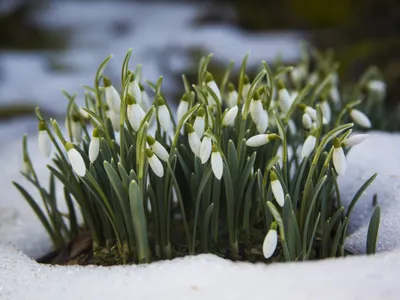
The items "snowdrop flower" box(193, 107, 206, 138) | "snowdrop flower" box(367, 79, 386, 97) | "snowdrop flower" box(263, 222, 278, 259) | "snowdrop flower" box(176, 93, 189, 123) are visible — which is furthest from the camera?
"snowdrop flower" box(367, 79, 386, 97)

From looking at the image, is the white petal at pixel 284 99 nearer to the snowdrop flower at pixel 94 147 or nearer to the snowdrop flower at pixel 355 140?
the snowdrop flower at pixel 355 140

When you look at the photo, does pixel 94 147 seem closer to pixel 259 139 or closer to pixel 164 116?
pixel 164 116

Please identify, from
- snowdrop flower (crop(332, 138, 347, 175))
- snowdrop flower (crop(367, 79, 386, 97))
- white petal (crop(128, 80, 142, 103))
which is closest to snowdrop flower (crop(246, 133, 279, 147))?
snowdrop flower (crop(332, 138, 347, 175))

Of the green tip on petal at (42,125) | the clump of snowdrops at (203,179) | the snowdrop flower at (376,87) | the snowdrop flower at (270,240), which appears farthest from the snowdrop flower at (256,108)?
the snowdrop flower at (376,87)

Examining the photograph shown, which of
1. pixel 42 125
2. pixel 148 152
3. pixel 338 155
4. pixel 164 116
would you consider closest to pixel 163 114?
pixel 164 116

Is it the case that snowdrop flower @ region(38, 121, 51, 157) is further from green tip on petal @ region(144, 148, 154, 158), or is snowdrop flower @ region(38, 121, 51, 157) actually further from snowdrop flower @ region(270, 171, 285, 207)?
snowdrop flower @ region(270, 171, 285, 207)

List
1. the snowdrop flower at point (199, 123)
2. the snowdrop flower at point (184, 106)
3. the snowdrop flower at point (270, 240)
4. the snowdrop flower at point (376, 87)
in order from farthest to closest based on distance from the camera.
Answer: the snowdrop flower at point (376, 87) < the snowdrop flower at point (184, 106) < the snowdrop flower at point (199, 123) < the snowdrop flower at point (270, 240)

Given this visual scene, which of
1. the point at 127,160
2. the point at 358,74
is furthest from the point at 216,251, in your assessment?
the point at 358,74
